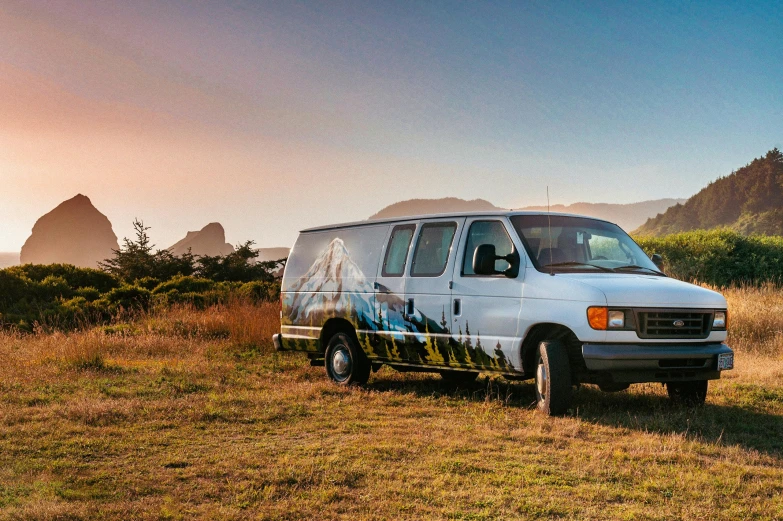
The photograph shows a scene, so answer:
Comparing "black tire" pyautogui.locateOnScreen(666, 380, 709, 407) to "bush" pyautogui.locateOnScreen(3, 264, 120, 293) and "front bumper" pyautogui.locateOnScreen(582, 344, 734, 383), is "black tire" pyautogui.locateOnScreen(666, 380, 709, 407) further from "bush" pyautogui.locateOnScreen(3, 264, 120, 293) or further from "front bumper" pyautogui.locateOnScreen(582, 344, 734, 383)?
"bush" pyautogui.locateOnScreen(3, 264, 120, 293)

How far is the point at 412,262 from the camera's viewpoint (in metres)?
10.3

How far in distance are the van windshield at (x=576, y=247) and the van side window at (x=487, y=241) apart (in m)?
0.21

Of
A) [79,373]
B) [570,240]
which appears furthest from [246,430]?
[79,373]

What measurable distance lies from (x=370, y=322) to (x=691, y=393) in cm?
409

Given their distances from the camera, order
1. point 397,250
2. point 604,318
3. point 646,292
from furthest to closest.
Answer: point 397,250 < point 646,292 < point 604,318

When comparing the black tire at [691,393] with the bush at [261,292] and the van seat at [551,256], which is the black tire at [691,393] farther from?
the bush at [261,292]

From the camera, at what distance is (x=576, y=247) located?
9461mm

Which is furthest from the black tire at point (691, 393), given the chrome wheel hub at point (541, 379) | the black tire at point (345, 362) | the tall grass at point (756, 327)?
the tall grass at point (756, 327)

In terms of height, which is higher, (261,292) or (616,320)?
(261,292)

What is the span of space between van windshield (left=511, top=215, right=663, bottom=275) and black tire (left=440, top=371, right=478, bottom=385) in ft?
9.52

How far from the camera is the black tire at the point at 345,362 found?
1112 centimetres

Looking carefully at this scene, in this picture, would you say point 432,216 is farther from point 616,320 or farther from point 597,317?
point 616,320

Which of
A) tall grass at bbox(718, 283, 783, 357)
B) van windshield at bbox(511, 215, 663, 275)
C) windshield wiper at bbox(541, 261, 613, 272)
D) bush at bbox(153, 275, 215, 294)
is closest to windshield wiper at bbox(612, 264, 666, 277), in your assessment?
van windshield at bbox(511, 215, 663, 275)

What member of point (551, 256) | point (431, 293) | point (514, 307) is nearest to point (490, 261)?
point (514, 307)
